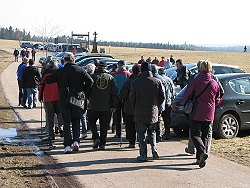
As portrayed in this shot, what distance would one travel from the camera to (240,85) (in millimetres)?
11359

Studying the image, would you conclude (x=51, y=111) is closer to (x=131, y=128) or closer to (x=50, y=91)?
(x=50, y=91)

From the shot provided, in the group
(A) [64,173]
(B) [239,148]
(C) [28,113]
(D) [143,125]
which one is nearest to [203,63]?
(D) [143,125]

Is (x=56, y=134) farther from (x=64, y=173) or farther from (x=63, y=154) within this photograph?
(x=64, y=173)

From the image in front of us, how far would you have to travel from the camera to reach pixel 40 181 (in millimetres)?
7320

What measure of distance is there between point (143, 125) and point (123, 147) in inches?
64.7

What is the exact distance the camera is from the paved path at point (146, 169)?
24.0 feet

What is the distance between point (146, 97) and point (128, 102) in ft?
4.61

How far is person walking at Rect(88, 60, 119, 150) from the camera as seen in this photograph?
9.94 metres

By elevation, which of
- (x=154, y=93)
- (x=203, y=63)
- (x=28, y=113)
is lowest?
(x=28, y=113)

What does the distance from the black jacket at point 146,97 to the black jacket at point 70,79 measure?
1.28m

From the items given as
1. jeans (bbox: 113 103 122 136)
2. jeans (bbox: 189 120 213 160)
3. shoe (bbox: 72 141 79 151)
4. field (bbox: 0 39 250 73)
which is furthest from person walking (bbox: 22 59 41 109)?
field (bbox: 0 39 250 73)

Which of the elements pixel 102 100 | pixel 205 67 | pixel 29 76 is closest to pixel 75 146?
pixel 102 100

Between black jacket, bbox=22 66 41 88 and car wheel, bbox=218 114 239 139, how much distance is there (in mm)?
7752

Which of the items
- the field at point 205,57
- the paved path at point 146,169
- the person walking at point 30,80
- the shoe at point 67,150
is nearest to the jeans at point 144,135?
the paved path at point 146,169
